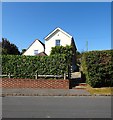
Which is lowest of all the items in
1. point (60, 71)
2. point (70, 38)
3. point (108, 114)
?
point (108, 114)

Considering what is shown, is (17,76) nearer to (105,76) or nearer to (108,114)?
(105,76)

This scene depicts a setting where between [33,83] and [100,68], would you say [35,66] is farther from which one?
[100,68]

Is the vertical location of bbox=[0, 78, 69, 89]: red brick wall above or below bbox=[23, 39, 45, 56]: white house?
below

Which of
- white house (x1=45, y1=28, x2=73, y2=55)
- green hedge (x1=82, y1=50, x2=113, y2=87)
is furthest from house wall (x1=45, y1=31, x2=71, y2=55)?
green hedge (x1=82, y1=50, x2=113, y2=87)

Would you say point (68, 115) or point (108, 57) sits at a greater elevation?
point (108, 57)

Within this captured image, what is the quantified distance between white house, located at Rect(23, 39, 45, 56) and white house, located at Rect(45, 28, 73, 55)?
16.1 ft

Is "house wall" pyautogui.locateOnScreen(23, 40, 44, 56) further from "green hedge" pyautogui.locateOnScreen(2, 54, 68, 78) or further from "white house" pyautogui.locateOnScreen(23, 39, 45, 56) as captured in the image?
"green hedge" pyautogui.locateOnScreen(2, 54, 68, 78)

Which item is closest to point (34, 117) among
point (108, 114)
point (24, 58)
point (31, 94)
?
point (108, 114)

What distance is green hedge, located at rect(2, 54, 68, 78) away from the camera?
21.3 metres

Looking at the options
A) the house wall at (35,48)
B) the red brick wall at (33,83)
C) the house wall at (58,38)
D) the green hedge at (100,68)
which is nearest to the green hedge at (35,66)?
the red brick wall at (33,83)

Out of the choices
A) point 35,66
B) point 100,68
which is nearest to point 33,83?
point 35,66

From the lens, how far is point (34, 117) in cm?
900

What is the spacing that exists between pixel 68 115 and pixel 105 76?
10.9 m

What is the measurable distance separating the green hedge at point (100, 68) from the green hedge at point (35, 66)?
89.1 inches
